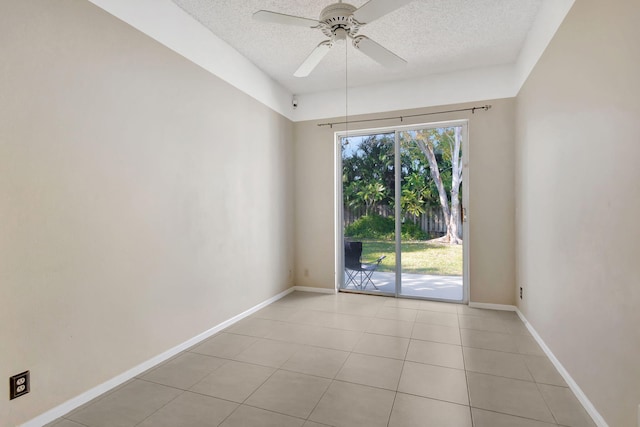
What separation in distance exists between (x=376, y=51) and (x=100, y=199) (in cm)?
220

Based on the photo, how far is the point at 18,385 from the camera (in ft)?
5.51

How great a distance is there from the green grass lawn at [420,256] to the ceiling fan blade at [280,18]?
10.2 feet

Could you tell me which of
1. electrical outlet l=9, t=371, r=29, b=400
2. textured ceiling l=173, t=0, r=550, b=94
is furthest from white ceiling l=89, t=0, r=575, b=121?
electrical outlet l=9, t=371, r=29, b=400

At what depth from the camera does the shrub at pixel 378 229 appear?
4.34m

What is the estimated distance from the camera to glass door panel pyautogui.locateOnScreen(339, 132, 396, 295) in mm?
4480

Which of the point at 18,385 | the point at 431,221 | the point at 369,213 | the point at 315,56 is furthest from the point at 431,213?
the point at 18,385

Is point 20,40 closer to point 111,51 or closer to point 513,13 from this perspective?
point 111,51

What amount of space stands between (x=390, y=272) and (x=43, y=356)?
3.72 meters

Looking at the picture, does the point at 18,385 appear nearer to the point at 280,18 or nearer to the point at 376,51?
the point at 280,18

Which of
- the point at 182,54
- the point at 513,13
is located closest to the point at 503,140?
the point at 513,13

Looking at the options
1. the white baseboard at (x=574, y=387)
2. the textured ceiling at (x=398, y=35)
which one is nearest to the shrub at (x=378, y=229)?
the white baseboard at (x=574, y=387)

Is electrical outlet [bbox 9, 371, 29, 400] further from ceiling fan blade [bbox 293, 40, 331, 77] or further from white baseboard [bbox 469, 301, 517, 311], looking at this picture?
white baseboard [bbox 469, 301, 517, 311]

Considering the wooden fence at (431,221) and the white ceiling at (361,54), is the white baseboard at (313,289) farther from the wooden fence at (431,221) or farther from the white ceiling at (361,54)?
the white ceiling at (361,54)

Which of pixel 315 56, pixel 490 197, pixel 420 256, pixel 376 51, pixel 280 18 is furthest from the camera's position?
pixel 420 256
